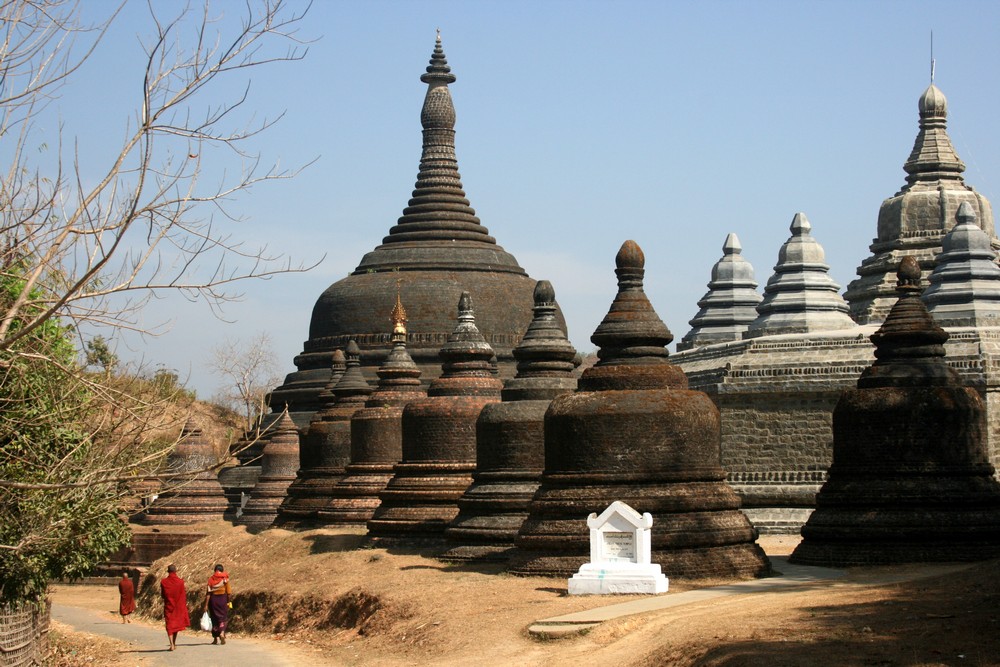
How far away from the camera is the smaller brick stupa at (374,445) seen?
94.9 feet

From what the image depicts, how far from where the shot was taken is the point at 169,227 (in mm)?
11250

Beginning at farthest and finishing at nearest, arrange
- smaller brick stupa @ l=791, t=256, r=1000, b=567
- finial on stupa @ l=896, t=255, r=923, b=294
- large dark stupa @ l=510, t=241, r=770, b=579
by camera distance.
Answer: finial on stupa @ l=896, t=255, r=923, b=294 → smaller brick stupa @ l=791, t=256, r=1000, b=567 → large dark stupa @ l=510, t=241, r=770, b=579

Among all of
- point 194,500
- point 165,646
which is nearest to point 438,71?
point 194,500

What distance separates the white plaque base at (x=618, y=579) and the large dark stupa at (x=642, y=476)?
70 centimetres

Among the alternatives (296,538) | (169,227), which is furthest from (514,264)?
(169,227)

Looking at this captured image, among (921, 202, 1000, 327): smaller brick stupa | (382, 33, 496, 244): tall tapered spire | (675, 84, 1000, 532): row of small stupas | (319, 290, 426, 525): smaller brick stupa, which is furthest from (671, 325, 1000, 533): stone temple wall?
(382, 33, 496, 244): tall tapered spire

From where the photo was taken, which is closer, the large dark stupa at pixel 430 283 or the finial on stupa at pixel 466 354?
the finial on stupa at pixel 466 354

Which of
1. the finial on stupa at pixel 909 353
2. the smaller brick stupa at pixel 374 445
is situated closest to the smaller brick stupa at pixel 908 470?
the finial on stupa at pixel 909 353

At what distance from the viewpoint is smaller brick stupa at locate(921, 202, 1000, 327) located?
27.7m

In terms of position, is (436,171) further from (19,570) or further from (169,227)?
(169,227)

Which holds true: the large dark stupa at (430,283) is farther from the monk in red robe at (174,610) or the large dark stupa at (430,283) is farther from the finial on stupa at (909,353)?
the finial on stupa at (909,353)

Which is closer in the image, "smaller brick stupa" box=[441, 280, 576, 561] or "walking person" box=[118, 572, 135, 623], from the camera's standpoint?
"smaller brick stupa" box=[441, 280, 576, 561]

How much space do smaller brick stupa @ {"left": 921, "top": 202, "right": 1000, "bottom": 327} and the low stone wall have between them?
16400 millimetres

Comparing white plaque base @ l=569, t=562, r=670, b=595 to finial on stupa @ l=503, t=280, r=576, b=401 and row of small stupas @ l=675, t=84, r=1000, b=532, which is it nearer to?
finial on stupa @ l=503, t=280, r=576, b=401
